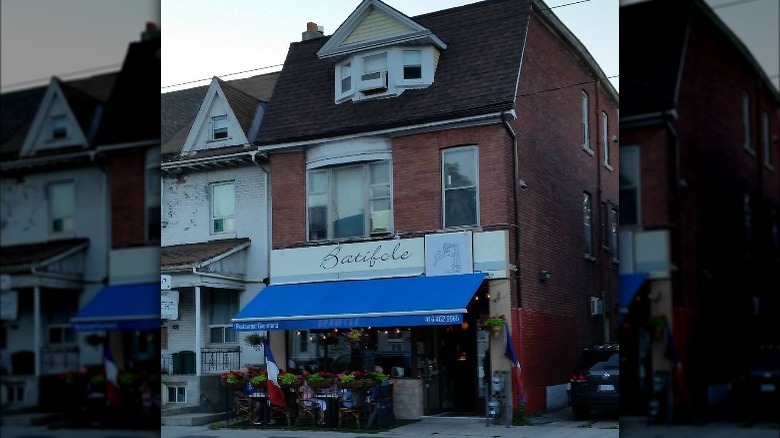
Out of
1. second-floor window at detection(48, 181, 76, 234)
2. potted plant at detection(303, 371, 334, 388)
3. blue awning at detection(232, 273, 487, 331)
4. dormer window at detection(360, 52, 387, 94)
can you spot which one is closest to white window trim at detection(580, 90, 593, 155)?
blue awning at detection(232, 273, 487, 331)

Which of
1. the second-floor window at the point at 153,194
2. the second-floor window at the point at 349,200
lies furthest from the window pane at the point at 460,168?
the second-floor window at the point at 153,194

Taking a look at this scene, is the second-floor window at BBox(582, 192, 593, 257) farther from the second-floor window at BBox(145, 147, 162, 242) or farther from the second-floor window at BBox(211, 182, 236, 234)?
the second-floor window at BBox(145, 147, 162, 242)

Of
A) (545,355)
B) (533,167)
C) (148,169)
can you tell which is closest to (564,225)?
(533,167)

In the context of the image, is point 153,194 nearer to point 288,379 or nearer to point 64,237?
point 64,237

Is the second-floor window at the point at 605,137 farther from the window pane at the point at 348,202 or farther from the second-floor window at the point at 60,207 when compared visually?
the second-floor window at the point at 60,207

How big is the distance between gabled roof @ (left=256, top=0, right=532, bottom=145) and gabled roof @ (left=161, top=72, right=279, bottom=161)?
0.71 meters

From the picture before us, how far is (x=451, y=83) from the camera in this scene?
14.7 meters

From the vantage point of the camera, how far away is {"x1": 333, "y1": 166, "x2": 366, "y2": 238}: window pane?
50.1 ft

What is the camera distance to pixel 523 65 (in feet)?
47.3

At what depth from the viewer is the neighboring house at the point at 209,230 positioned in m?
15.8

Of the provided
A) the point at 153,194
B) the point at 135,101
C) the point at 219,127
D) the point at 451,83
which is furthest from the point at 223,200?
the point at 451,83

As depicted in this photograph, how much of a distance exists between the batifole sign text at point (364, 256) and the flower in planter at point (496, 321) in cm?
160

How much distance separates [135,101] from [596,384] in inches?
285

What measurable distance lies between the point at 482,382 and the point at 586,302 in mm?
1962
